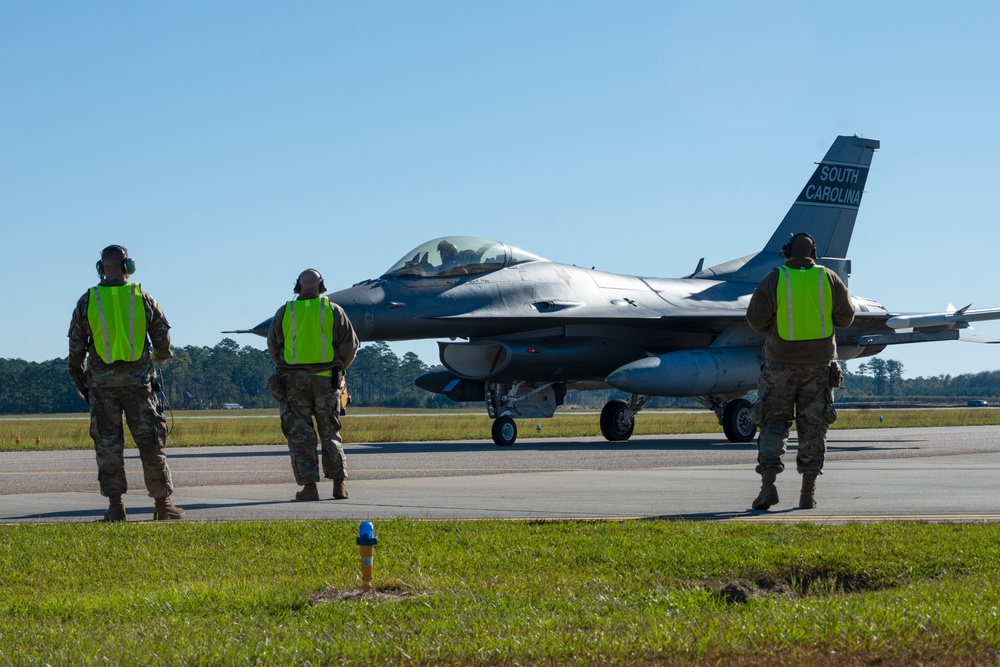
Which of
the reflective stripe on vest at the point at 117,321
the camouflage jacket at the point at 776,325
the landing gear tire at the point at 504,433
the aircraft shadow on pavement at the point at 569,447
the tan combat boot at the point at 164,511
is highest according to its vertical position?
the reflective stripe on vest at the point at 117,321

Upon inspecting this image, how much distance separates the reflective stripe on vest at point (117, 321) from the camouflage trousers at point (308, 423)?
5.38ft

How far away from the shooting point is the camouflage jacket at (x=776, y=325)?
31.4 ft

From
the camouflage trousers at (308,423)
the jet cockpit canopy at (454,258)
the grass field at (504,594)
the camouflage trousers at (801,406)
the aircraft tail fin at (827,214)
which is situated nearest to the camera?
the grass field at (504,594)

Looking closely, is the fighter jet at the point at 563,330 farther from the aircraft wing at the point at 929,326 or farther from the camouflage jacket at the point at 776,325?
the camouflage jacket at the point at 776,325

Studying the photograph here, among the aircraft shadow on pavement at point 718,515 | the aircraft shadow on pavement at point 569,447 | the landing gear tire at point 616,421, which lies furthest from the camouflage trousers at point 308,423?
the landing gear tire at point 616,421

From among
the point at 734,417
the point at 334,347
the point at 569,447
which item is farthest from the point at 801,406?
the point at 734,417

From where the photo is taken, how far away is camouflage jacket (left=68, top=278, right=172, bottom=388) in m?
9.41

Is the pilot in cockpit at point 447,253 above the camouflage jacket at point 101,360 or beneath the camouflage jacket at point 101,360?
above

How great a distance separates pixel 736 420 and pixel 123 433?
16466mm

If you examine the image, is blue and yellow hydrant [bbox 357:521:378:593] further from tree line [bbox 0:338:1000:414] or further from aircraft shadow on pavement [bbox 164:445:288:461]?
tree line [bbox 0:338:1000:414]

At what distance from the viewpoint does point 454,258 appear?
919 inches

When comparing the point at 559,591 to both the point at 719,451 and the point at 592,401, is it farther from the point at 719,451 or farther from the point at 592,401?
the point at 592,401

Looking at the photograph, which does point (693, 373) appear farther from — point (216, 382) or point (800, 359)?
point (216, 382)

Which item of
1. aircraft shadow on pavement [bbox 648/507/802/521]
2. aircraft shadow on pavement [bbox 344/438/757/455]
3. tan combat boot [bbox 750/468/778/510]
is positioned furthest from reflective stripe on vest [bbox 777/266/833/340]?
aircraft shadow on pavement [bbox 344/438/757/455]
